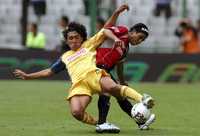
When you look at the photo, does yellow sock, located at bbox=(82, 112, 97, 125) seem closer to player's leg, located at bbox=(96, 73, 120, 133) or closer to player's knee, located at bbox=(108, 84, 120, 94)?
player's leg, located at bbox=(96, 73, 120, 133)

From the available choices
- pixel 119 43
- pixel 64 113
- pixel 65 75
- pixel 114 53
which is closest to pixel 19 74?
pixel 114 53

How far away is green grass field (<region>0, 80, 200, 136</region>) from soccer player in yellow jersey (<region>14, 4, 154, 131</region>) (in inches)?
16.3

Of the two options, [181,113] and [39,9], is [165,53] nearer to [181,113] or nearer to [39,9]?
[39,9]

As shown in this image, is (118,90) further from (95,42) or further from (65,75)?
(65,75)

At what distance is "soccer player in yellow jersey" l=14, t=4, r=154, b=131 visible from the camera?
1112cm

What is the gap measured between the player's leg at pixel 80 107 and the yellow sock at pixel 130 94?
52 cm

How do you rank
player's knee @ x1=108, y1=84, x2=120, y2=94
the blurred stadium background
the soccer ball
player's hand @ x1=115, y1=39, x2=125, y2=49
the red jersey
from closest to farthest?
player's hand @ x1=115, y1=39, x2=125, y2=49 < the soccer ball < player's knee @ x1=108, y1=84, x2=120, y2=94 < the red jersey < the blurred stadium background

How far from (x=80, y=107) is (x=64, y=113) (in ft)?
11.7

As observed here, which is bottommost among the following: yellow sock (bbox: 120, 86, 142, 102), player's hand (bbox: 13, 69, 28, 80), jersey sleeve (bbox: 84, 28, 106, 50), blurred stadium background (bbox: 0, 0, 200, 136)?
blurred stadium background (bbox: 0, 0, 200, 136)

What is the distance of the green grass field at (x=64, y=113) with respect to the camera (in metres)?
11.4

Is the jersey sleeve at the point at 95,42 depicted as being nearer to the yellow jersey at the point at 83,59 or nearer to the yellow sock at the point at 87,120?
the yellow jersey at the point at 83,59

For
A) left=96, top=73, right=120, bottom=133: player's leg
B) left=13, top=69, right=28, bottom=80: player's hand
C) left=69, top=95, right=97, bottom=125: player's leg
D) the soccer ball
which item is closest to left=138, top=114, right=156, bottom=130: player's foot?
the soccer ball

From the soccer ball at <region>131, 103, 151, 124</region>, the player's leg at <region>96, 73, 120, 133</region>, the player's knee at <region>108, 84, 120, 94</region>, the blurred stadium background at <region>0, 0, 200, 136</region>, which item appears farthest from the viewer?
the blurred stadium background at <region>0, 0, 200, 136</region>

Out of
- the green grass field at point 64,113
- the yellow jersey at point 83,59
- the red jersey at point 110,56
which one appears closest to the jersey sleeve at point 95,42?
the yellow jersey at point 83,59
